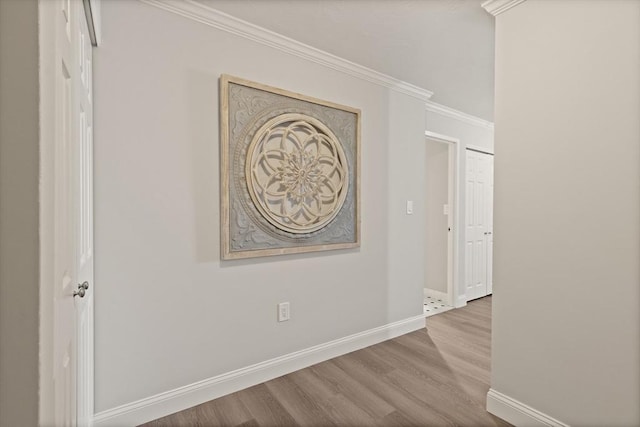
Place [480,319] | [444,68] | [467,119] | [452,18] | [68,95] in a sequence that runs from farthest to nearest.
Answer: [467,119]
[480,319]
[444,68]
[452,18]
[68,95]

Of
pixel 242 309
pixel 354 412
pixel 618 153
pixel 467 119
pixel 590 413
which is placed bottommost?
pixel 354 412

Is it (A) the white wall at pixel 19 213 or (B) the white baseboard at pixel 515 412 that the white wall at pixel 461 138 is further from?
(A) the white wall at pixel 19 213

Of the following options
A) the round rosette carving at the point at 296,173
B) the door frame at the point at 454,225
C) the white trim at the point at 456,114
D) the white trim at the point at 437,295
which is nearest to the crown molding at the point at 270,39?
the round rosette carving at the point at 296,173

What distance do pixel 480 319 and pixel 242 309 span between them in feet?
8.66

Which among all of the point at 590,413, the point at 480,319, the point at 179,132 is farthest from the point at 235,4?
the point at 480,319

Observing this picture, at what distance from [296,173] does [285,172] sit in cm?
9

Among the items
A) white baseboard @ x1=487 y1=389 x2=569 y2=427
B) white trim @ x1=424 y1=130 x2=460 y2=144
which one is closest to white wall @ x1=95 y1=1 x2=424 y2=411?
white baseboard @ x1=487 y1=389 x2=569 y2=427

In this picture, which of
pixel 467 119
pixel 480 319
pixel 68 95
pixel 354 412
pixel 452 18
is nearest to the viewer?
pixel 68 95

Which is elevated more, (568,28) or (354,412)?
(568,28)

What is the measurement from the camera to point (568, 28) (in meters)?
1.52

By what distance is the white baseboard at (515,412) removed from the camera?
1594 mm

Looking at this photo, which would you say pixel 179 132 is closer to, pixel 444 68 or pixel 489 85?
pixel 444 68

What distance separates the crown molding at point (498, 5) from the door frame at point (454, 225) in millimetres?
2080

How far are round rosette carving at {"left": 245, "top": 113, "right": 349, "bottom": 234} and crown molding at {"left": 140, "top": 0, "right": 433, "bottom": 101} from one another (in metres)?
0.48
